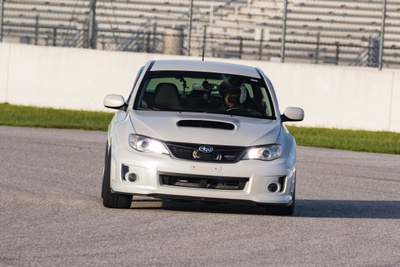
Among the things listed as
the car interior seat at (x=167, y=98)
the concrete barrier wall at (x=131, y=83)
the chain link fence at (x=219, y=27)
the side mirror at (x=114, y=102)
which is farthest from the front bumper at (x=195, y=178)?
the chain link fence at (x=219, y=27)

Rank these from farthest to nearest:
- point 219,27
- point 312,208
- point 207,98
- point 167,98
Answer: point 219,27
point 312,208
point 207,98
point 167,98

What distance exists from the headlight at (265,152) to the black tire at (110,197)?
45.5 inches

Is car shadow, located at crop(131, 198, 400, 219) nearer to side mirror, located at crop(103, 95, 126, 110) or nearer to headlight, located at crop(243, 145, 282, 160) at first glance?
headlight, located at crop(243, 145, 282, 160)

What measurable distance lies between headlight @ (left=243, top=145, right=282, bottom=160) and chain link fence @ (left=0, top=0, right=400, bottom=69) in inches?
641

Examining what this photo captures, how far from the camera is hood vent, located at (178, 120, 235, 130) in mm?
10820

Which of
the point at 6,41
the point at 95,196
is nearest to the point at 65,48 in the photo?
the point at 6,41

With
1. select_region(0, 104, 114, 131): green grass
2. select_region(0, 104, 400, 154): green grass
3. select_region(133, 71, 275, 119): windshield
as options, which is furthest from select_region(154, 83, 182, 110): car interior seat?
select_region(0, 104, 114, 131): green grass

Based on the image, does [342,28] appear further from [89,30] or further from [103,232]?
[103,232]

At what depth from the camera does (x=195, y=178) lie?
10.4 meters

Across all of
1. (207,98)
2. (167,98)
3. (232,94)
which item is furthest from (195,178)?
(232,94)

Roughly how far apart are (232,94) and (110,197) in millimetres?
1733

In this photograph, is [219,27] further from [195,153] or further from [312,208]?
[195,153]

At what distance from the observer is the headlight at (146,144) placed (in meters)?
10.5

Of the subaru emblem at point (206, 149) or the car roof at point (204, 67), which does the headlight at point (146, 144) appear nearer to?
the subaru emblem at point (206, 149)
